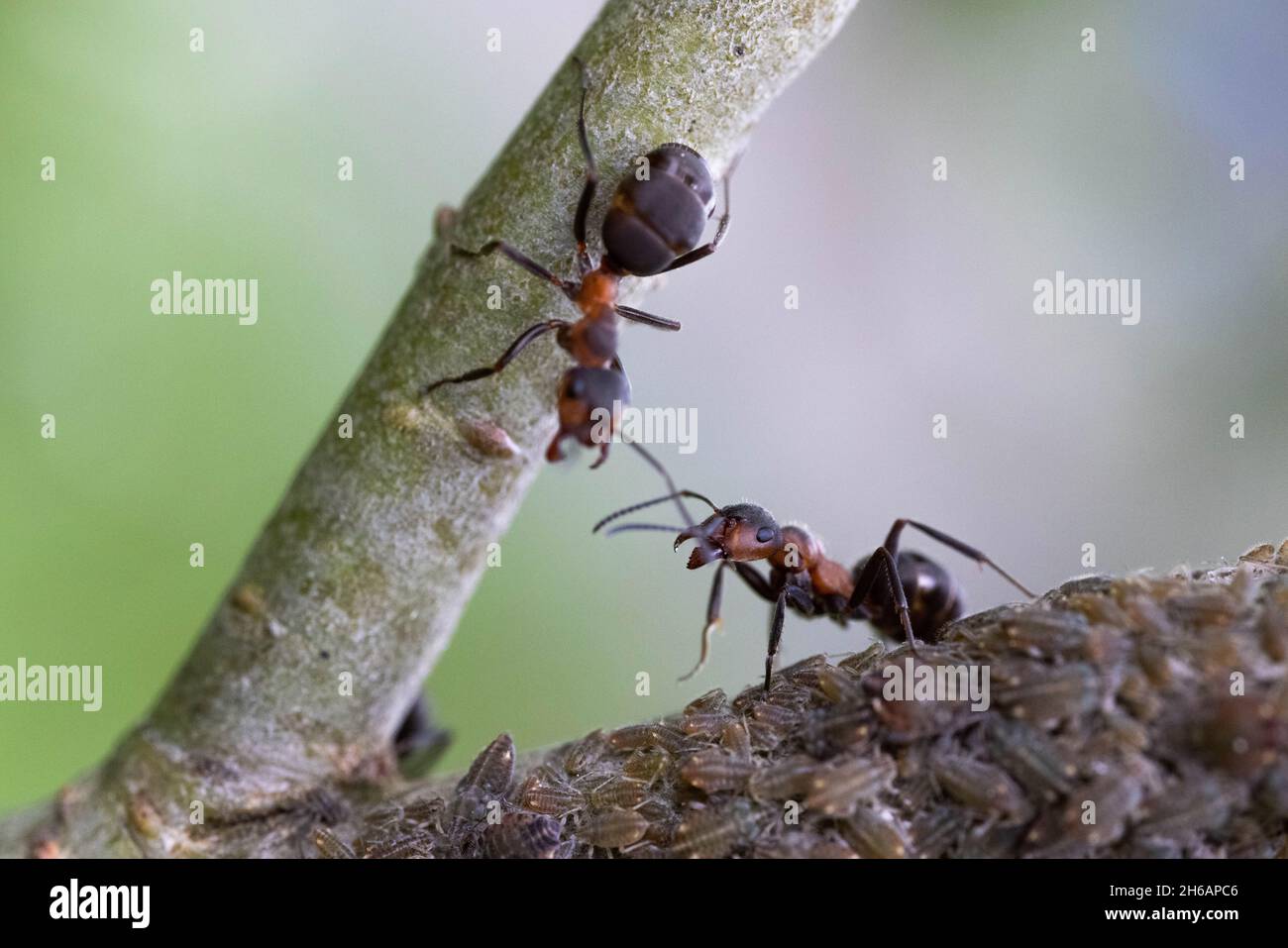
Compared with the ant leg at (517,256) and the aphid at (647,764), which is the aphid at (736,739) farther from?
the ant leg at (517,256)

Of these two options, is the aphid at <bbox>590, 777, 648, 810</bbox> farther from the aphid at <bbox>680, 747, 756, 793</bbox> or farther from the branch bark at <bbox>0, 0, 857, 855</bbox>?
the branch bark at <bbox>0, 0, 857, 855</bbox>

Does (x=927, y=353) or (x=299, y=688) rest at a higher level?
(x=927, y=353)

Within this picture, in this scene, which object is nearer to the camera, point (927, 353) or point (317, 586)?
point (317, 586)

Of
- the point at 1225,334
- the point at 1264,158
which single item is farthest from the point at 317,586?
the point at 1264,158

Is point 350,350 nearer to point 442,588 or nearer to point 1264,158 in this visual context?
point 442,588

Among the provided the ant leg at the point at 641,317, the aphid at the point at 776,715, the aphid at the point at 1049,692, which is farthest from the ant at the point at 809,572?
the aphid at the point at 1049,692

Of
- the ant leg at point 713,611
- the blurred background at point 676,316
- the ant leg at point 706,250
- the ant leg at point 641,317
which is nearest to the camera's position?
the ant leg at point 641,317
